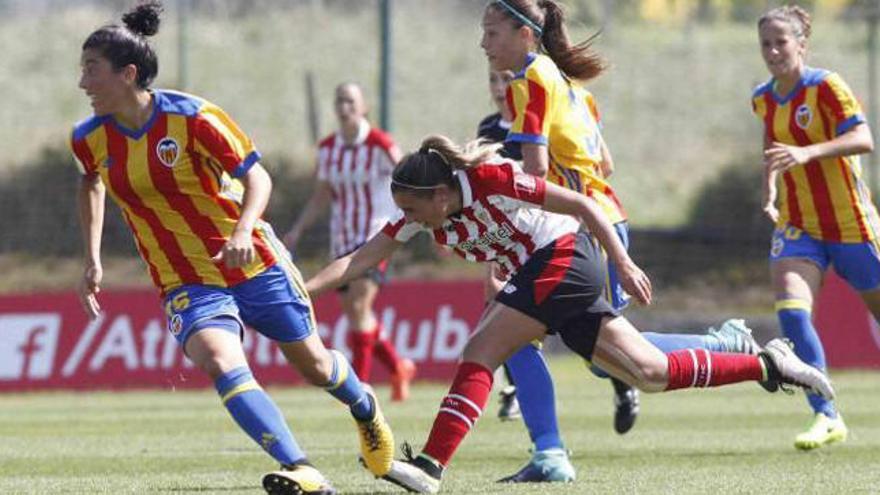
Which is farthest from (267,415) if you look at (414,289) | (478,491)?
(414,289)

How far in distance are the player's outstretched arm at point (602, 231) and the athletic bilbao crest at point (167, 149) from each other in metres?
1.46

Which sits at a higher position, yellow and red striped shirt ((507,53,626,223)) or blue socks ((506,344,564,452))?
yellow and red striped shirt ((507,53,626,223))

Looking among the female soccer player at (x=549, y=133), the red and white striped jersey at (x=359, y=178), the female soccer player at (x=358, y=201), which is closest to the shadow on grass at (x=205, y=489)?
the female soccer player at (x=549, y=133)

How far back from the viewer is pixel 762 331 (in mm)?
17656

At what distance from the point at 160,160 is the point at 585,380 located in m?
10.5

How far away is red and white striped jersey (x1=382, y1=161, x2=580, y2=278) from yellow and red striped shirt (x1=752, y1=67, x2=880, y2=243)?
279cm

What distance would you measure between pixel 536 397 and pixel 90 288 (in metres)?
2.03

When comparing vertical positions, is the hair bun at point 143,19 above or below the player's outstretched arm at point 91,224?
above

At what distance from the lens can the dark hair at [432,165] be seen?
673cm

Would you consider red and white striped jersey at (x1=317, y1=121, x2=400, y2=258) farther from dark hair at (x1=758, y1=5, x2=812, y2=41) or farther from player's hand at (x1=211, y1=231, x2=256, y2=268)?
player's hand at (x1=211, y1=231, x2=256, y2=268)

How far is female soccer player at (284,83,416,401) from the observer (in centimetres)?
1391

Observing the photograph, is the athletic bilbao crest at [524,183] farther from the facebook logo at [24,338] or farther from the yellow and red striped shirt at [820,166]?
the facebook logo at [24,338]

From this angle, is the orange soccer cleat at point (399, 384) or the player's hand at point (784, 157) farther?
the orange soccer cleat at point (399, 384)

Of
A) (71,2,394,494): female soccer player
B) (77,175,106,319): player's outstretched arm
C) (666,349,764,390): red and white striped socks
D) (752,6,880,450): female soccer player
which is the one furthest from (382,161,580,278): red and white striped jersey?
(752,6,880,450): female soccer player
